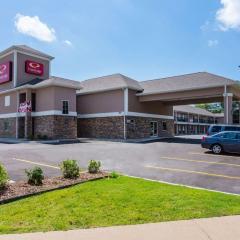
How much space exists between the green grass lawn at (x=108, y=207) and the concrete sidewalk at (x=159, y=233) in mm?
300

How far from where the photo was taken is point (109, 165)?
14180mm

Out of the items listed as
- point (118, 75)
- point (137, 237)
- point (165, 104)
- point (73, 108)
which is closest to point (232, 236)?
point (137, 237)

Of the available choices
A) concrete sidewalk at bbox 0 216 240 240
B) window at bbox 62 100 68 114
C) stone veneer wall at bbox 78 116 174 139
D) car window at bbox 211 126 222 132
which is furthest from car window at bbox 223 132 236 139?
window at bbox 62 100 68 114

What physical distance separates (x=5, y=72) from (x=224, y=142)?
2758 centimetres

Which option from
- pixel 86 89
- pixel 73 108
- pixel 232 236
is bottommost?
pixel 232 236

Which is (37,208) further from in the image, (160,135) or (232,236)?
(160,135)

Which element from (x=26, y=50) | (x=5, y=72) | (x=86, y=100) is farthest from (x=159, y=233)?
(x=5, y=72)

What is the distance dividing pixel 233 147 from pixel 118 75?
2034cm

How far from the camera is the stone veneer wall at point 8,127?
113 ft

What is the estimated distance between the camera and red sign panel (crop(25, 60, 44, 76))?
35312 mm

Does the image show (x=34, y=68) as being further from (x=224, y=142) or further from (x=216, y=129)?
(x=224, y=142)

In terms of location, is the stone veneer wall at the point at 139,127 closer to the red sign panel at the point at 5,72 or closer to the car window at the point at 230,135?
the car window at the point at 230,135

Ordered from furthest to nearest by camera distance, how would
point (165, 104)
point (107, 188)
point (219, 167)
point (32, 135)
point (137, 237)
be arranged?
1. point (165, 104)
2. point (32, 135)
3. point (219, 167)
4. point (107, 188)
5. point (137, 237)

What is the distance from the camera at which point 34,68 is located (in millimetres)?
36188
